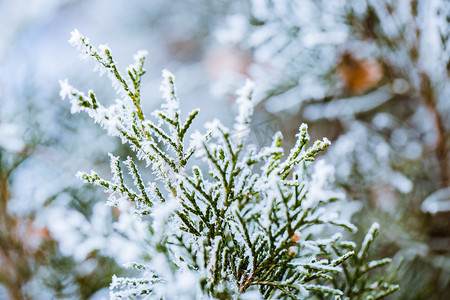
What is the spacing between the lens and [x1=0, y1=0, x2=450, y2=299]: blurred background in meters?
1.47

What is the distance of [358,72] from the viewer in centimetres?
168

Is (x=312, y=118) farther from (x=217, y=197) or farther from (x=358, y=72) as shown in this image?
(x=217, y=197)

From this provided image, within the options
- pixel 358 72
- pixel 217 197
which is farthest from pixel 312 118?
pixel 217 197

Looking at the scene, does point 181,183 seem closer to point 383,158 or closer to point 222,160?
Answer: point 222,160

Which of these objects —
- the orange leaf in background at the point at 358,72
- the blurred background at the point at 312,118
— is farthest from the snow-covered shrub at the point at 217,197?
the orange leaf in background at the point at 358,72

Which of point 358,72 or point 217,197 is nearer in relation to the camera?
point 217,197

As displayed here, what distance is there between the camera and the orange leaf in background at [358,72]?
1652 mm

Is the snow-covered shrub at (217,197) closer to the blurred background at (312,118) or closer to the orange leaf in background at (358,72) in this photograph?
the blurred background at (312,118)

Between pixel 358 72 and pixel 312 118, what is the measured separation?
280 millimetres

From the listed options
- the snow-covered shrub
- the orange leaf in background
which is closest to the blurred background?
the orange leaf in background

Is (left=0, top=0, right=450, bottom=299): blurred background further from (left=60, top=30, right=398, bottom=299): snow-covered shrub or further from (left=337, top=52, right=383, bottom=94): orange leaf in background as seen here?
(left=60, top=30, right=398, bottom=299): snow-covered shrub

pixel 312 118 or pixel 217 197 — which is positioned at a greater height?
pixel 312 118

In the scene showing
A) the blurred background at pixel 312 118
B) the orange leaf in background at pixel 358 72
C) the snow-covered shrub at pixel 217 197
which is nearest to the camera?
the snow-covered shrub at pixel 217 197

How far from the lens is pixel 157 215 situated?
0.57 meters
